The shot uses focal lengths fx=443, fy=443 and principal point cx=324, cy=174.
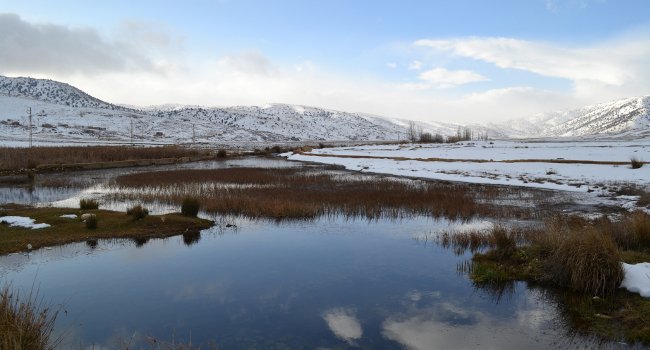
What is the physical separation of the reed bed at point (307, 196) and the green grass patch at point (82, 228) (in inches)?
160

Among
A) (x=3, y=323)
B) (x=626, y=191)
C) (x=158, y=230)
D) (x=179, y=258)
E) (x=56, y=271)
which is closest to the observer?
(x=3, y=323)

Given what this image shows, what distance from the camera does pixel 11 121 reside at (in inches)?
5920

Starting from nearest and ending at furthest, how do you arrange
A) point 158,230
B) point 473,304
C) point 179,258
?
point 473,304
point 179,258
point 158,230

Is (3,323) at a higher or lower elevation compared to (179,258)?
higher

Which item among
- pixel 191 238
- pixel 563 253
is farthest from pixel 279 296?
pixel 563 253

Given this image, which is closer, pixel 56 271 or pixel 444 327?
pixel 444 327

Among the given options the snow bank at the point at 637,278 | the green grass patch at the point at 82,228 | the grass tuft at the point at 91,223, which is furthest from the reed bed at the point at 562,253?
the grass tuft at the point at 91,223

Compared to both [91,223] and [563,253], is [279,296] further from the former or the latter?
[91,223]

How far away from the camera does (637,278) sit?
10945 mm

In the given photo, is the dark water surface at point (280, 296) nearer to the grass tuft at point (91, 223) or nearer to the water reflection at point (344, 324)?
the water reflection at point (344, 324)

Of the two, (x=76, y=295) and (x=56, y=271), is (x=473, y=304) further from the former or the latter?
(x=56, y=271)

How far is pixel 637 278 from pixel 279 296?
890 cm

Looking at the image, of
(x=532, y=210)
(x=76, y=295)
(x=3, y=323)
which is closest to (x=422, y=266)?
(x=76, y=295)

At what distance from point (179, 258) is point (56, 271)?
348 cm
